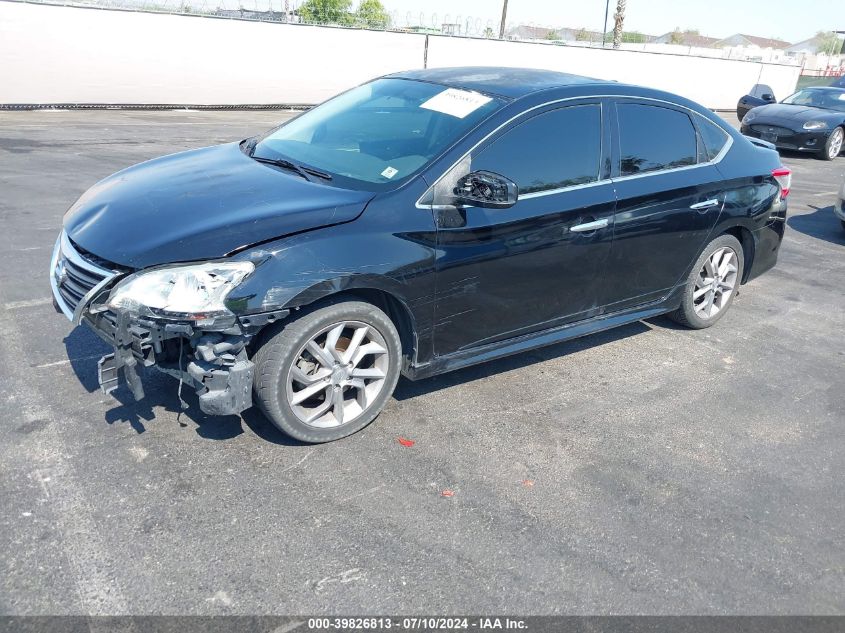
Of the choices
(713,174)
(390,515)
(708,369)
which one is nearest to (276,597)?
(390,515)

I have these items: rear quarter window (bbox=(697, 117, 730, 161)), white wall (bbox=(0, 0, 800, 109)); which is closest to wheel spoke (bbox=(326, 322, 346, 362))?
rear quarter window (bbox=(697, 117, 730, 161))

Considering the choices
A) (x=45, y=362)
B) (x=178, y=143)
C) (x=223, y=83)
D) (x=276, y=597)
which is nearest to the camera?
(x=276, y=597)

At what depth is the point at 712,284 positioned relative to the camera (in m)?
5.53

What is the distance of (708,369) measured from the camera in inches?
197

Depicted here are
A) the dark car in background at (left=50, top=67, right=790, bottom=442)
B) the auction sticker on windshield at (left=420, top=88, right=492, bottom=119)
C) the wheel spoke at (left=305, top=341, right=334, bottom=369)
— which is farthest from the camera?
the auction sticker on windshield at (left=420, top=88, right=492, bottom=119)

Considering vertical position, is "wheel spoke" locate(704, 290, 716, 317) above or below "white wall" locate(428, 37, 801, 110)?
below

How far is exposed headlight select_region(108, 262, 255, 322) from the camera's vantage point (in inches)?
126

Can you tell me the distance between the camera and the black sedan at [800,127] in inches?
618

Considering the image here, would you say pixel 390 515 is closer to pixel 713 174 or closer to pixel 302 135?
pixel 302 135

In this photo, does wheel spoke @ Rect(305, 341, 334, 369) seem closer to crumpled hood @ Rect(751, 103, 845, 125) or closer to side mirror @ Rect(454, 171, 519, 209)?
side mirror @ Rect(454, 171, 519, 209)

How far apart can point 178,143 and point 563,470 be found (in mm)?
11170

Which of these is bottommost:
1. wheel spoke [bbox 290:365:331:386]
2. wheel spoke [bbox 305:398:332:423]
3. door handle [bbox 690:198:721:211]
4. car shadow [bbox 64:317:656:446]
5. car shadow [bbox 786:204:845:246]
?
car shadow [bbox 64:317:656:446]

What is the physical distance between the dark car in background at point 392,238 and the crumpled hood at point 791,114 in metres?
12.2

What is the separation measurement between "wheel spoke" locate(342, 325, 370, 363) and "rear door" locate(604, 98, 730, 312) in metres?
1.77
